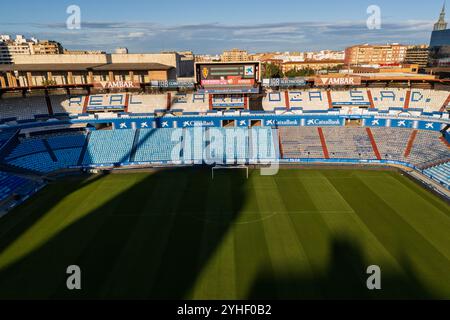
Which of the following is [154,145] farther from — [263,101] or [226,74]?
[263,101]

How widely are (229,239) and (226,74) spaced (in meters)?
25.5

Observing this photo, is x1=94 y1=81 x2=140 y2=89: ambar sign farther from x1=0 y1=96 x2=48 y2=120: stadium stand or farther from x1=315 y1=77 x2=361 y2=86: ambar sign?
x1=315 y1=77 x2=361 y2=86: ambar sign

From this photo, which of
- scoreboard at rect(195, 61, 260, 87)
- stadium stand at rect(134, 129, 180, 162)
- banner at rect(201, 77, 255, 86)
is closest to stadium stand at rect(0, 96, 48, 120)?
stadium stand at rect(134, 129, 180, 162)

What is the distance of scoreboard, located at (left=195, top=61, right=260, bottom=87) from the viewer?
3919 centimetres

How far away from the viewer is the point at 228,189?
92.5 ft

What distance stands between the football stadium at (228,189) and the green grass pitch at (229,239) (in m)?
0.11

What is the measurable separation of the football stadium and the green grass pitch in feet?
0.35

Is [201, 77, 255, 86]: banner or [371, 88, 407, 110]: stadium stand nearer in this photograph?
[201, 77, 255, 86]: banner

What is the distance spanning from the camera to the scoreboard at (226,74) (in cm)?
3919

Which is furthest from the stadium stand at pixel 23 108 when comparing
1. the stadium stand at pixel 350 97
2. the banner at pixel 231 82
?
the stadium stand at pixel 350 97

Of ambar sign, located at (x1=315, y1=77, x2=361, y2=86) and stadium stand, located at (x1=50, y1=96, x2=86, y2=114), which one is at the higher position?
ambar sign, located at (x1=315, y1=77, x2=361, y2=86)

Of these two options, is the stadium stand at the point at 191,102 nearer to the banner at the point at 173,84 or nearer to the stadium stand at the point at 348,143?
the banner at the point at 173,84
